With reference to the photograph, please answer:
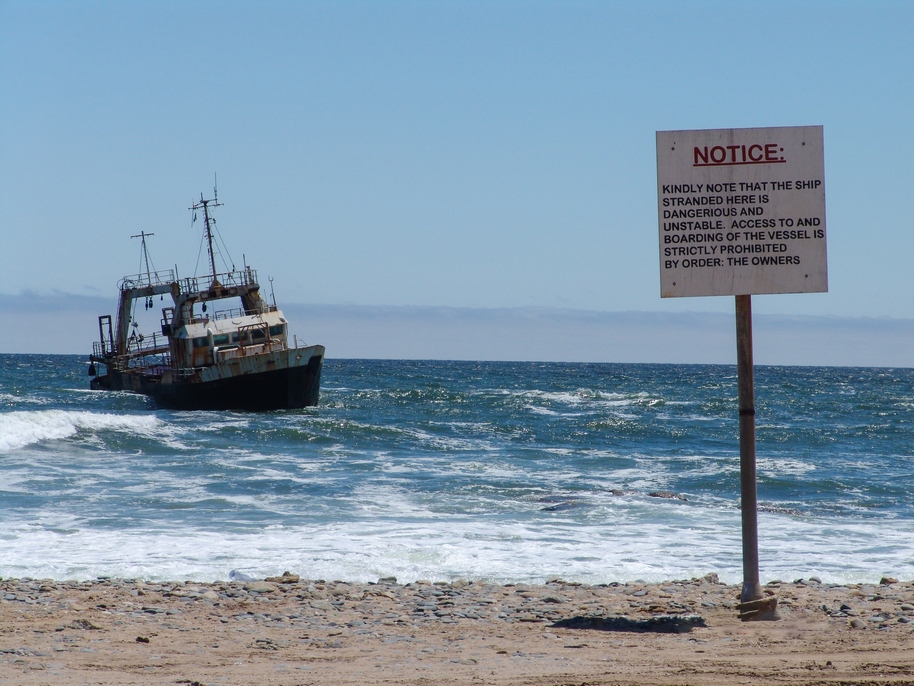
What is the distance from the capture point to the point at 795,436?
89.4 feet

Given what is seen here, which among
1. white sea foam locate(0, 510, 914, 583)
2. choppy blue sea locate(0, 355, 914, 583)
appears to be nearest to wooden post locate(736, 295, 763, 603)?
white sea foam locate(0, 510, 914, 583)

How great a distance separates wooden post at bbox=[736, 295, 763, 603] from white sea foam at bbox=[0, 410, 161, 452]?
1734 cm

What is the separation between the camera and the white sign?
6004mm

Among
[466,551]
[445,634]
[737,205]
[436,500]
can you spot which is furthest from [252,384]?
[737,205]

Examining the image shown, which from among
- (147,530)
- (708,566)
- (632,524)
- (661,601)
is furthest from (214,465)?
(661,601)

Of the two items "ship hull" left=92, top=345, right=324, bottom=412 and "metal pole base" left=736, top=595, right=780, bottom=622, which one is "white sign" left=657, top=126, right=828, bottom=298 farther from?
"ship hull" left=92, top=345, right=324, bottom=412

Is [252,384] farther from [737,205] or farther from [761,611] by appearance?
[737,205]

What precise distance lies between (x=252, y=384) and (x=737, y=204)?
92.0 ft

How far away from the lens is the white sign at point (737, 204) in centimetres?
600

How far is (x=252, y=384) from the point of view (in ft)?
107

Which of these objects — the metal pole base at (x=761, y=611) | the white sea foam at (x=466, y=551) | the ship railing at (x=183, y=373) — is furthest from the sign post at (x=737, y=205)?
the ship railing at (x=183, y=373)

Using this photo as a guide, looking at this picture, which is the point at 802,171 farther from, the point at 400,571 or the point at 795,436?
the point at 795,436

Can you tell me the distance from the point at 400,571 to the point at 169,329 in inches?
1087

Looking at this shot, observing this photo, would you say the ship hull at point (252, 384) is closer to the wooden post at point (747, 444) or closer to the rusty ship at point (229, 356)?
the rusty ship at point (229, 356)
